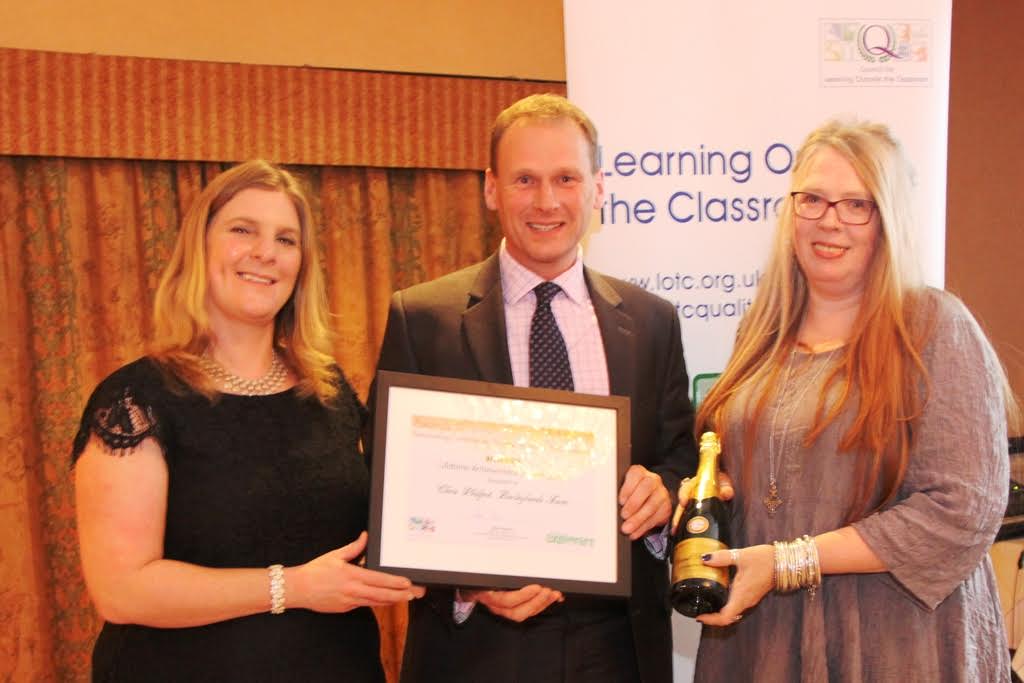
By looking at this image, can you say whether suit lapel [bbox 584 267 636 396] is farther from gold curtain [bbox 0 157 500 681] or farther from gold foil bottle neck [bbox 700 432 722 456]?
gold curtain [bbox 0 157 500 681]

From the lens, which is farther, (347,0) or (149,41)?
(347,0)

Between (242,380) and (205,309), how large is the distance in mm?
171

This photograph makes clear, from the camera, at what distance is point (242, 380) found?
2.09m

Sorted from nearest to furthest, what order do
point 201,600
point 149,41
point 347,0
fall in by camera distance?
1. point 201,600
2. point 149,41
3. point 347,0

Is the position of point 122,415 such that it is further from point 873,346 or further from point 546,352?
point 873,346

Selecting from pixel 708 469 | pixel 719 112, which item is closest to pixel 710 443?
pixel 708 469

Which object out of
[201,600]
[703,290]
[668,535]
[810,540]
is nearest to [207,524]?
[201,600]

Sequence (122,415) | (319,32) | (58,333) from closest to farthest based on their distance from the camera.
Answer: (122,415) → (58,333) → (319,32)

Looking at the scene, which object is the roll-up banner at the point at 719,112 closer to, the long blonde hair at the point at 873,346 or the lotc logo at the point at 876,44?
the lotc logo at the point at 876,44

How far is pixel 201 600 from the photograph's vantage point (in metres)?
1.85

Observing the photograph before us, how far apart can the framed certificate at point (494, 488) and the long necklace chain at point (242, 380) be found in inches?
14.2

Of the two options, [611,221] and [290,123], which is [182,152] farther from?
[611,221]

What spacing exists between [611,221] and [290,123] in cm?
208

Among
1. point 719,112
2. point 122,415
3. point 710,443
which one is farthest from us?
point 719,112
